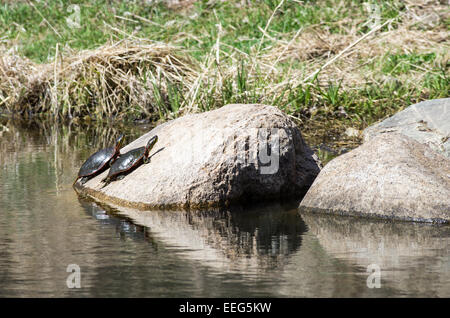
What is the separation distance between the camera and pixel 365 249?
4.52m

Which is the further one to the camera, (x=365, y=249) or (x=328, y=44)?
(x=328, y=44)

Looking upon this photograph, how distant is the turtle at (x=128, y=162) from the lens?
602 centimetres

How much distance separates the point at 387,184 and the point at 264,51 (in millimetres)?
5845

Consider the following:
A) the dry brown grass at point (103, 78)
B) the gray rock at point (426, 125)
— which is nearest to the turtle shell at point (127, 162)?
the gray rock at point (426, 125)

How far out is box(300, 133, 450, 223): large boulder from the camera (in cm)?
516

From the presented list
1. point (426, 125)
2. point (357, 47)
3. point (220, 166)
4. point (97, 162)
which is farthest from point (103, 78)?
point (220, 166)

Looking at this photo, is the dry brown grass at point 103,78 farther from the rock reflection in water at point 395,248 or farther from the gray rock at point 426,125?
the rock reflection in water at point 395,248

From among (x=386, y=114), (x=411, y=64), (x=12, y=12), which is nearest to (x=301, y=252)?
(x=386, y=114)

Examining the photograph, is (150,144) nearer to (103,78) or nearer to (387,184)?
(387,184)

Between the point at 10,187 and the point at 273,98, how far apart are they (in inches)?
142

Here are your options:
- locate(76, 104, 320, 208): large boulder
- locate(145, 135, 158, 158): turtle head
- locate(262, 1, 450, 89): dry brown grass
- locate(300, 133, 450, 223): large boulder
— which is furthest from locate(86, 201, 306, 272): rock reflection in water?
locate(262, 1, 450, 89): dry brown grass

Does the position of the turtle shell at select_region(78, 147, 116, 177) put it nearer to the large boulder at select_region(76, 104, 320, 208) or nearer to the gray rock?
the large boulder at select_region(76, 104, 320, 208)

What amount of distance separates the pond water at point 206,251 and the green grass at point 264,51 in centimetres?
344

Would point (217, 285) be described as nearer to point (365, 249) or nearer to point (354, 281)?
point (354, 281)
